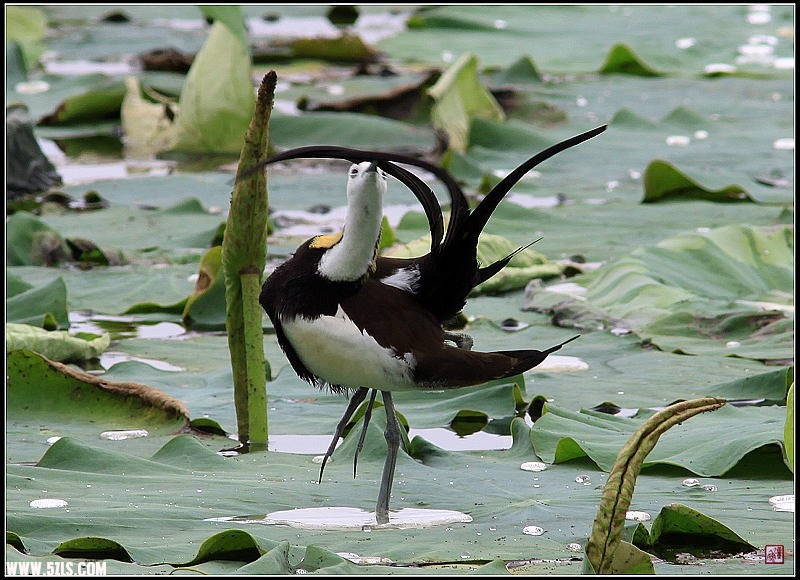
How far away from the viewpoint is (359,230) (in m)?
2.20

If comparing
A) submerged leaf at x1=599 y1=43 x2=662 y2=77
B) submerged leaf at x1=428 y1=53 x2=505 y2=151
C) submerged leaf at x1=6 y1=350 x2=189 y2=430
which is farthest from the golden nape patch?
submerged leaf at x1=599 y1=43 x2=662 y2=77

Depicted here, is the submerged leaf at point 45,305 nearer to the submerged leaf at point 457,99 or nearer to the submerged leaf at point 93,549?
the submerged leaf at point 93,549

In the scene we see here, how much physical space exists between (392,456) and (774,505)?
77 centimetres

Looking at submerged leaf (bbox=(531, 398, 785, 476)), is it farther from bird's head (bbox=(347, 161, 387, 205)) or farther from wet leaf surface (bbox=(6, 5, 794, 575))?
bird's head (bbox=(347, 161, 387, 205))

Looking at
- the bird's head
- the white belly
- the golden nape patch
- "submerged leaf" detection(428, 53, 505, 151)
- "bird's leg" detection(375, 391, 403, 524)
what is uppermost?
the bird's head

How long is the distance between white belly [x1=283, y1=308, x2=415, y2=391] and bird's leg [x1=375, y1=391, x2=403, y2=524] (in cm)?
19

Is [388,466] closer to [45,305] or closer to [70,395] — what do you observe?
[70,395]

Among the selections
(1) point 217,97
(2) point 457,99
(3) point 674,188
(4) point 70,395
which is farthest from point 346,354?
(2) point 457,99

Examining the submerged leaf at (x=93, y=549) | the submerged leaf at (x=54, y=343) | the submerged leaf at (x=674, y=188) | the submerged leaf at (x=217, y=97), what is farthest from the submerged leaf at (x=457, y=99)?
the submerged leaf at (x=93, y=549)

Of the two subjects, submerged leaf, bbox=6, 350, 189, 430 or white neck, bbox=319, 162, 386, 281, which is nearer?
white neck, bbox=319, 162, 386, 281

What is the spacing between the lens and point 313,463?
2898mm

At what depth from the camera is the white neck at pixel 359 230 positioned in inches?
84.7

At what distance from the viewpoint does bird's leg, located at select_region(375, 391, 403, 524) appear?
2430 millimetres

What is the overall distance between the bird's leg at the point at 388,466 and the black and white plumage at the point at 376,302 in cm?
17
